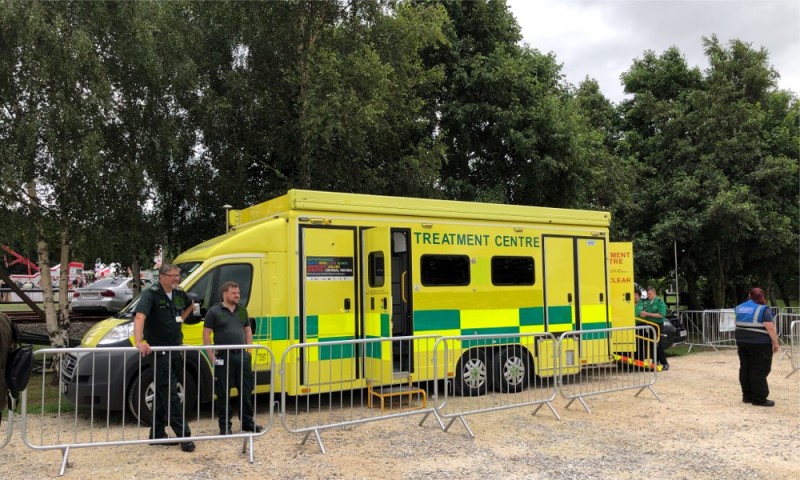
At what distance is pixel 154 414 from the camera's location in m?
5.73

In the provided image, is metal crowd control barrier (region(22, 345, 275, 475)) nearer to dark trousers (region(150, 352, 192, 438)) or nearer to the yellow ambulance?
the yellow ambulance

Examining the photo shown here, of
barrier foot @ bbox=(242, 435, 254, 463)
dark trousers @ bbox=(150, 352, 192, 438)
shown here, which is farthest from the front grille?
barrier foot @ bbox=(242, 435, 254, 463)

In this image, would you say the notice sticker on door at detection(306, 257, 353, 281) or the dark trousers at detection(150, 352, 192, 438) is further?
the notice sticker on door at detection(306, 257, 353, 281)

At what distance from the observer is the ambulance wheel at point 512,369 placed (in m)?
8.80

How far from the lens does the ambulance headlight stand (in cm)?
692

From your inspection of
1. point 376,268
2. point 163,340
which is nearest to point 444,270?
point 376,268

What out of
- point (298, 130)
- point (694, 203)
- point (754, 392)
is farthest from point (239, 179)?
point (694, 203)

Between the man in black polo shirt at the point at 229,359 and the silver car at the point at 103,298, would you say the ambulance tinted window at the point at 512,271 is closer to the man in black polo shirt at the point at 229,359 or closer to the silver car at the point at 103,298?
the man in black polo shirt at the point at 229,359

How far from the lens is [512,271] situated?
922cm

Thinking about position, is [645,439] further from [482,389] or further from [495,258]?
[495,258]

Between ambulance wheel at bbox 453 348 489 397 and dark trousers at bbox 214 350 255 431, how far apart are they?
335 cm

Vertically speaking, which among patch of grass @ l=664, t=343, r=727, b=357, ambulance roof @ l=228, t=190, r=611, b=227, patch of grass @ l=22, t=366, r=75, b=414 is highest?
ambulance roof @ l=228, t=190, r=611, b=227

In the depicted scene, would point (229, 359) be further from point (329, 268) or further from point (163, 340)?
point (329, 268)

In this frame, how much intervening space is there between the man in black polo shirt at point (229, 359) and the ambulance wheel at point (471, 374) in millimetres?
3351
